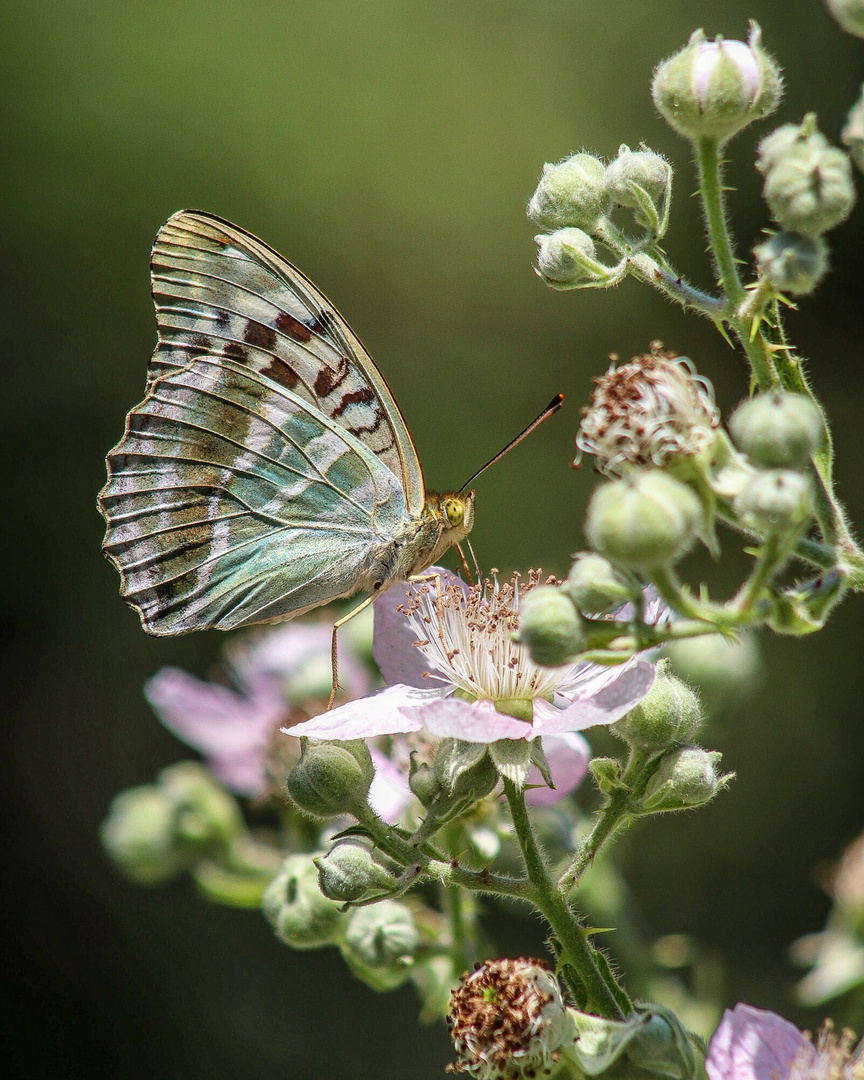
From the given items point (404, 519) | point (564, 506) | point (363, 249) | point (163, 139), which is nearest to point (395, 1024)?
point (564, 506)

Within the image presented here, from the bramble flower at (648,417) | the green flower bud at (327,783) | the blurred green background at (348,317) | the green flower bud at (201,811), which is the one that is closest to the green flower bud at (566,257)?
the bramble flower at (648,417)

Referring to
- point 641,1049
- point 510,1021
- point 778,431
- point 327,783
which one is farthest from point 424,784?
point 778,431

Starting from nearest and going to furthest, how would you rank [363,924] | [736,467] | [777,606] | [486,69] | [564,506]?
[777,606], [736,467], [363,924], [564,506], [486,69]

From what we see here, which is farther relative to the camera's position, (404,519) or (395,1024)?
(395,1024)

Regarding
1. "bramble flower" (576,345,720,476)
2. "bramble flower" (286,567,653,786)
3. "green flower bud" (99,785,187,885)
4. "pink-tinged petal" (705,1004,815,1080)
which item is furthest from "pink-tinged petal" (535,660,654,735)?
"green flower bud" (99,785,187,885)

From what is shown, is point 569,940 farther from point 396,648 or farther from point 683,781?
point 396,648

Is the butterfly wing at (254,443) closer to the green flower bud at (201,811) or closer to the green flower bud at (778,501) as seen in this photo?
the green flower bud at (201,811)

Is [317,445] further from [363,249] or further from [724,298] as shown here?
[363,249]
